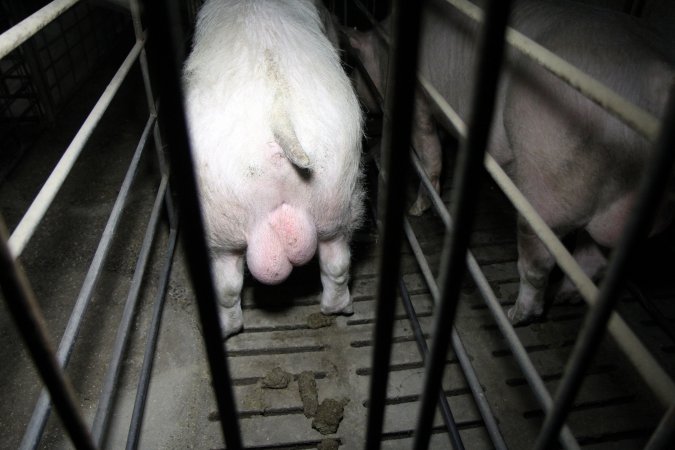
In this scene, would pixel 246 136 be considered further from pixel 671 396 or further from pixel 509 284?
pixel 509 284

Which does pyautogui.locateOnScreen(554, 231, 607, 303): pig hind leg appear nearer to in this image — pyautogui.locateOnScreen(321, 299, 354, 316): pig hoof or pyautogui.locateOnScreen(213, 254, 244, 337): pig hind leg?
pyautogui.locateOnScreen(321, 299, 354, 316): pig hoof

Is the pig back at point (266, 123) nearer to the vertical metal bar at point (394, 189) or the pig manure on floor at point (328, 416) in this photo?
the pig manure on floor at point (328, 416)

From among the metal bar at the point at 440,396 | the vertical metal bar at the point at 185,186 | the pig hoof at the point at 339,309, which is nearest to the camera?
the vertical metal bar at the point at 185,186

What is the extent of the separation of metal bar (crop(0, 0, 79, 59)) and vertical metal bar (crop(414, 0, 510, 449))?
0.85 metres

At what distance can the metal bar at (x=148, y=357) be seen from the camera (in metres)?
1.36

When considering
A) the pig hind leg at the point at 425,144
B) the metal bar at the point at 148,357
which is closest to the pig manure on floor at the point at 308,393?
the metal bar at the point at 148,357

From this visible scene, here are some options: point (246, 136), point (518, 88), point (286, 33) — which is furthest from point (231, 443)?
point (518, 88)

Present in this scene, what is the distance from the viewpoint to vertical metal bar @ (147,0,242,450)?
1.22ft

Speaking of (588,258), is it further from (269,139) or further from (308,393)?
(269,139)

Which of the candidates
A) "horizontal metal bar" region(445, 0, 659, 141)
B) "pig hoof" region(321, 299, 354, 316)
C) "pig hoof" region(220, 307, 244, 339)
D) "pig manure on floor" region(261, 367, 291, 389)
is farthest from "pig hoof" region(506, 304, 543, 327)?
"horizontal metal bar" region(445, 0, 659, 141)

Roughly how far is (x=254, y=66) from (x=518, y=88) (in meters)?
0.83

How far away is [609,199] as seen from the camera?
1410 mm

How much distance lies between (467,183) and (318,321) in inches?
58.4

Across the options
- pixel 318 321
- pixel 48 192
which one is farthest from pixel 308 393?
pixel 48 192
